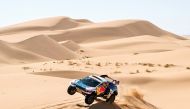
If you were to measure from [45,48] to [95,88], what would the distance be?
37.3 meters

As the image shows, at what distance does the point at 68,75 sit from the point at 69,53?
2621 cm

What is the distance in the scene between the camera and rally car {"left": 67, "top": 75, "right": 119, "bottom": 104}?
12461 millimetres

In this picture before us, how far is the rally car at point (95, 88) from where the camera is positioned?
12.5m

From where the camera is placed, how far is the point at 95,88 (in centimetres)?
1247

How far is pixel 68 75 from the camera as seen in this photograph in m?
24.2

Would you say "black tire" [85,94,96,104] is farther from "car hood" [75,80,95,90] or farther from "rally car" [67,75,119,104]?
"car hood" [75,80,95,90]

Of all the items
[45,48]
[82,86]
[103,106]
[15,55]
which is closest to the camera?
[82,86]

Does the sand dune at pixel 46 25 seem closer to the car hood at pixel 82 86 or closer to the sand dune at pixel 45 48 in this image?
the sand dune at pixel 45 48

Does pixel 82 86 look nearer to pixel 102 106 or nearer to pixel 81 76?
pixel 102 106

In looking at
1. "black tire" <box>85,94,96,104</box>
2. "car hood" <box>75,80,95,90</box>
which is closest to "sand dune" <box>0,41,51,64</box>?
"car hood" <box>75,80,95,90</box>

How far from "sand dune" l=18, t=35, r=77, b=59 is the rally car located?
33916mm

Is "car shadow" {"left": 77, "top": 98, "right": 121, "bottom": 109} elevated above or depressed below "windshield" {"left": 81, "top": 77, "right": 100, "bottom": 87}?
below

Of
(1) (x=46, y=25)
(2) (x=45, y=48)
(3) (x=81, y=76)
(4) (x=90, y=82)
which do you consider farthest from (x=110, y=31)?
(4) (x=90, y=82)

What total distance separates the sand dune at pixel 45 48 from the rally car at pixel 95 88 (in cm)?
3392
